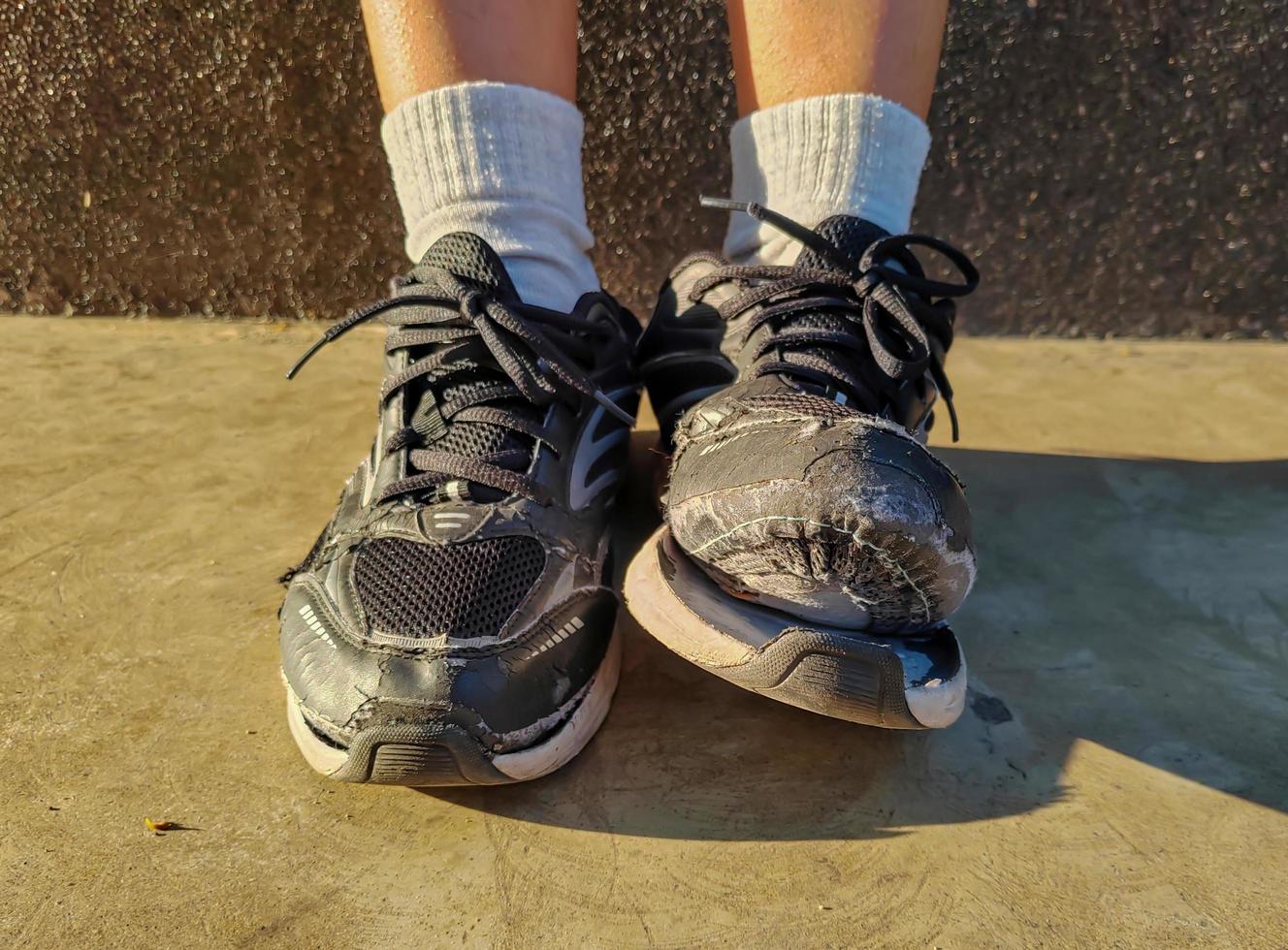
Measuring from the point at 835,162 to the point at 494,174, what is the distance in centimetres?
39

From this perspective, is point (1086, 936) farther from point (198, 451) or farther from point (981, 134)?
point (981, 134)

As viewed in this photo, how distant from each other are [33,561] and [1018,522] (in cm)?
119

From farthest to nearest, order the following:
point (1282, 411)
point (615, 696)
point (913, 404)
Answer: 1. point (1282, 411)
2. point (913, 404)
3. point (615, 696)

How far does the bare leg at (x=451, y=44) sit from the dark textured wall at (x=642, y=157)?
57 cm

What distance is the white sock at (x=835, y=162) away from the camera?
1070mm

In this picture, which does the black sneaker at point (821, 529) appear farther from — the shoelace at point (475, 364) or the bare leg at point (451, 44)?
the bare leg at point (451, 44)

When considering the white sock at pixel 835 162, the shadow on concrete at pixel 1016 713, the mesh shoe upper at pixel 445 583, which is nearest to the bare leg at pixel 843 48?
the white sock at pixel 835 162

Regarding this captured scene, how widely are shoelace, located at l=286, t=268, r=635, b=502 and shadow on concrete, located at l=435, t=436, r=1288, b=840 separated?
0.77 ft

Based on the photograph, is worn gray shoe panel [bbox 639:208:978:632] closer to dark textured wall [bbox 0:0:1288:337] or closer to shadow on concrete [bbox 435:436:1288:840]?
shadow on concrete [bbox 435:436:1288:840]

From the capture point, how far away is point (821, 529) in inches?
26.8

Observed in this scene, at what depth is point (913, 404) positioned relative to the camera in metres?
1.00

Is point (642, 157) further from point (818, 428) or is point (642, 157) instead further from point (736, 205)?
point (818, 428)

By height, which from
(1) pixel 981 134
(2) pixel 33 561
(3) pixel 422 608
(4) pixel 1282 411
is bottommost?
(4) pixel 1282 411

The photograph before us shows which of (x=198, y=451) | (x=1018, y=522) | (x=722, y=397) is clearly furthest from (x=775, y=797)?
(x=198, y=451)
